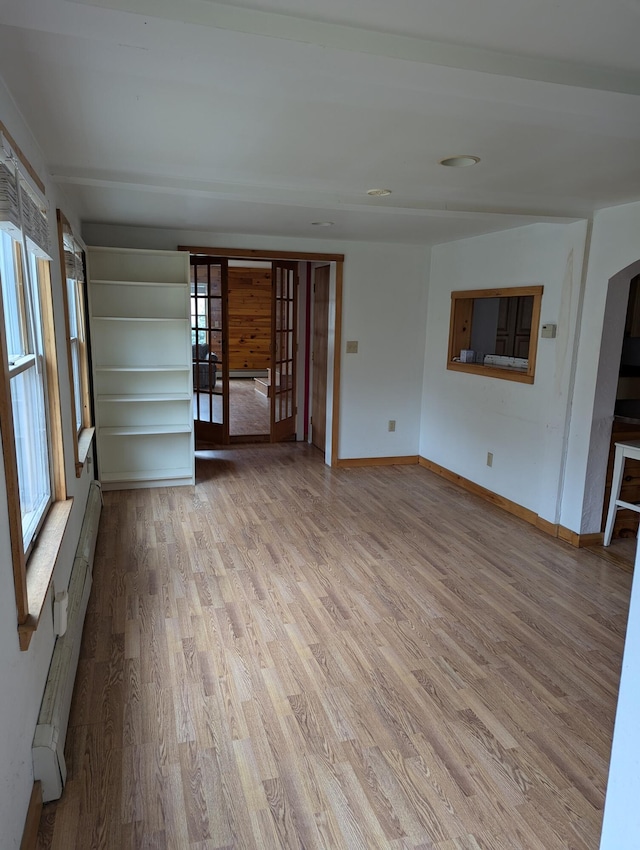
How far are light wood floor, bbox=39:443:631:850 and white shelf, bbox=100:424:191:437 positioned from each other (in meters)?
0.86

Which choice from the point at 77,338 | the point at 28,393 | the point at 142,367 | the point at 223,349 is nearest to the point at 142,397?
the point at 142,367

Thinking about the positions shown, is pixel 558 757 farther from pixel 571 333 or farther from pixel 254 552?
pixel 571 333

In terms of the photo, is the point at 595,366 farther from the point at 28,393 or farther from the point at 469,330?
the point at 28,393

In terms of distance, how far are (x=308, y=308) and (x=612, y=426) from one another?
3.81m

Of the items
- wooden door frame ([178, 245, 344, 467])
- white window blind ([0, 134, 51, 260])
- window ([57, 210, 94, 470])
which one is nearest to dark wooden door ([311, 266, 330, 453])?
wooden door frame ([178, 245, 344, 467])

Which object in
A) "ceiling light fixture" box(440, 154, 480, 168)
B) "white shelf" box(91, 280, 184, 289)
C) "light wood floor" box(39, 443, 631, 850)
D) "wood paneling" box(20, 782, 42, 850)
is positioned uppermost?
"ceiling light fixture" box(440, 154, 480, 168)

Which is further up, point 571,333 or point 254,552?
point 571,333

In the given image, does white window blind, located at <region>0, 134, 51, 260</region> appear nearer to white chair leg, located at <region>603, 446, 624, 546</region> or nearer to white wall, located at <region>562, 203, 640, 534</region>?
white wall, located at <region>562, 203, 640, 534</region>

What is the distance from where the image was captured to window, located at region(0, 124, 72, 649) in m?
1.57

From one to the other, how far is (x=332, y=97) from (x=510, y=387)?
123 inches

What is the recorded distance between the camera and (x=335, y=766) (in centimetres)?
190

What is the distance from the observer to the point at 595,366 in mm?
3568

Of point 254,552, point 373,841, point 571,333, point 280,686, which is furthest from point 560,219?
point 373,841

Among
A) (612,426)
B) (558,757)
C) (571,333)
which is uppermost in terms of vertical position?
(571,333)
